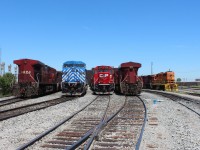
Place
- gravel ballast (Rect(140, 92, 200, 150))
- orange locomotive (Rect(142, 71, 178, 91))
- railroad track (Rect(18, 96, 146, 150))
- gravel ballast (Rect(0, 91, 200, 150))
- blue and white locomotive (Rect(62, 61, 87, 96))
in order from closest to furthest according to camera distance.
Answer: railroad track (Rect(18, 96, 146, 150)) → gravel ballast (Rect(140, 92, 200, 150)) → gravel ballast (Rect(0, 91, 200, 150)) → blue and white locomotive (Rect(62, 61, 87, 96)) → orange locomotive (Rect(142, 71, 178, 91))

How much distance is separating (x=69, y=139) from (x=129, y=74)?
22.6m

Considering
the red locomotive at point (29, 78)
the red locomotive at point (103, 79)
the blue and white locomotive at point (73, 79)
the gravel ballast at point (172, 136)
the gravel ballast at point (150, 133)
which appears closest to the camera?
the gravel ballast at point (172, 136)

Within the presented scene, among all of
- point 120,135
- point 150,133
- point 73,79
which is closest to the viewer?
point 120,135

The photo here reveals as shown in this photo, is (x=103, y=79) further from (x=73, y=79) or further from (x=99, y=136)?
(x=99, y=136)

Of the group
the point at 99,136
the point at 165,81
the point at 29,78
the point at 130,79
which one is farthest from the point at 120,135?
the point at 165,81

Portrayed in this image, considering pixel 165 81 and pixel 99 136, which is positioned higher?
pixel 165 81

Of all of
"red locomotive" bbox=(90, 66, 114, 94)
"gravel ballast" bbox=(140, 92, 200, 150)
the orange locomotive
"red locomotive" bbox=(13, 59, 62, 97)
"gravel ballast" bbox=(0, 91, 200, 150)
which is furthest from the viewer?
the orange locomotive

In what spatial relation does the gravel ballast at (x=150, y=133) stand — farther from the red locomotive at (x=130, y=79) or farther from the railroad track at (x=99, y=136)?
the red locomotive at (x=130, y=79)

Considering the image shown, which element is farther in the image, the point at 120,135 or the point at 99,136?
the point at 120,135

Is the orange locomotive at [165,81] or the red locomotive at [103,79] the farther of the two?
the orange locomotive at [165,81]

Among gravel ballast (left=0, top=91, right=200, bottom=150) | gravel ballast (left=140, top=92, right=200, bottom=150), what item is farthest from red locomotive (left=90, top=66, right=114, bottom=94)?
gravel ballast (left=140, top=92, right=200, bottom=150)

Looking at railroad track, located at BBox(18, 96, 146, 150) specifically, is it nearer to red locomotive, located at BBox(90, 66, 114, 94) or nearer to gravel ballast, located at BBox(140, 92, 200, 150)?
gravel ballast, located at BBox(140, 92, 200, 150)

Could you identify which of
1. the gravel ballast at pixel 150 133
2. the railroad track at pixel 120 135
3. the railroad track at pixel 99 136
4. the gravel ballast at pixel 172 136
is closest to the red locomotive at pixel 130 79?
the gravel ballast at pixel 150 133

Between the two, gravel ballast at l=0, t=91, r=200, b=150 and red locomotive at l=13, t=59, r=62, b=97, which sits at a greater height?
red locomotive at l=13, t=59, r=62, b=97
